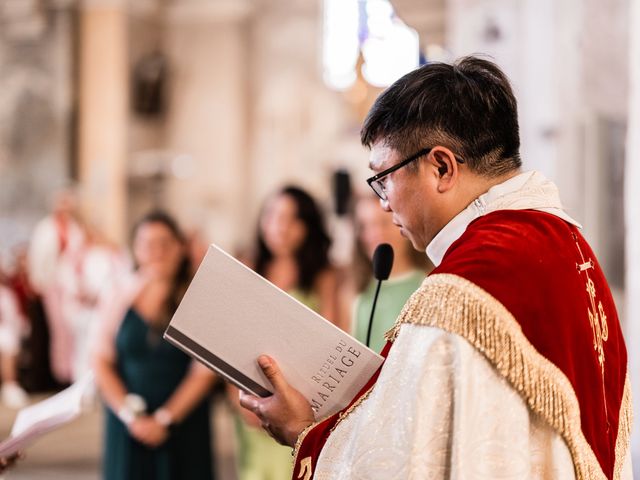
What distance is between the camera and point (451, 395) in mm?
1588

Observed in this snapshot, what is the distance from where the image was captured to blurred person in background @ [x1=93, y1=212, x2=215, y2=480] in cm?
435

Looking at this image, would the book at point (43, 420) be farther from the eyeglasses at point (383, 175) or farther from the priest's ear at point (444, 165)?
the priest's ear at point (444, 165)

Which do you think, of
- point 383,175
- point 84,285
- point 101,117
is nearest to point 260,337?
point 383,175

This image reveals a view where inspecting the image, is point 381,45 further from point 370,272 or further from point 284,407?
point 284,407

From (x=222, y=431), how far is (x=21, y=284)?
395 cm

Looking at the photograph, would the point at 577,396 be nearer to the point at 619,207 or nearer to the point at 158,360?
the point at 619,207

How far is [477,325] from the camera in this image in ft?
5.26

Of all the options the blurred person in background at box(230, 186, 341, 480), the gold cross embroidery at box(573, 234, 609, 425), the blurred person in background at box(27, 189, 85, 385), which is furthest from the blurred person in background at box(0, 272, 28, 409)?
the gold cross embroidery at box(573, 234, 609, 425)

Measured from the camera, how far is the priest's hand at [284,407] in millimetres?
1916

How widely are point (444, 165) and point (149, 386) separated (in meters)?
2.93

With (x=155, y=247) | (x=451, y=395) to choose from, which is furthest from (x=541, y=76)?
(x=451, y=395)

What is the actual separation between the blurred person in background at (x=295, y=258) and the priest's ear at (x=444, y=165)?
2523 mm

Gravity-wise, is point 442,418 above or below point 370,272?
above

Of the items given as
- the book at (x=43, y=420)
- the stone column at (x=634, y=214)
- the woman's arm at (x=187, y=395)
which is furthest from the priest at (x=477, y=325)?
the woman's arm at (x=187, y=395)
